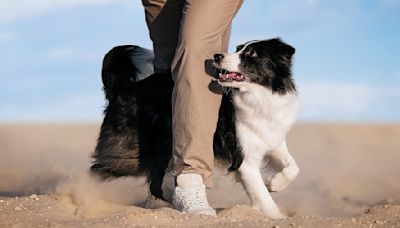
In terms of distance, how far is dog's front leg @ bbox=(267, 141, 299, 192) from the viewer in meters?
5.72

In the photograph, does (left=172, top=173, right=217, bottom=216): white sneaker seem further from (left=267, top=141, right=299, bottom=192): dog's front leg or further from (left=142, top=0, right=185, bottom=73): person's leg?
(left=142, top=0, right=185, bottom=73): person's leg

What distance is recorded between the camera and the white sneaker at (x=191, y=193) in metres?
4.95

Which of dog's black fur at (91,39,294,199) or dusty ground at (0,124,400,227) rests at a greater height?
dog's black fur at (91,39,294,199)

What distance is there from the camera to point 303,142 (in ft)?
48.2

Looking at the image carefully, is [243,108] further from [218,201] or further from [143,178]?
[218,201]

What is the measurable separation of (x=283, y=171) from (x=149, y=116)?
1.17 meters

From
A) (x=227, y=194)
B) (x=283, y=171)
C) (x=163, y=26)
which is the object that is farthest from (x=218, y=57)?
(x=227, y=194)

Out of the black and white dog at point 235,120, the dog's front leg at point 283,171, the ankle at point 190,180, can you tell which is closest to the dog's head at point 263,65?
the black and white dog at point 235,120

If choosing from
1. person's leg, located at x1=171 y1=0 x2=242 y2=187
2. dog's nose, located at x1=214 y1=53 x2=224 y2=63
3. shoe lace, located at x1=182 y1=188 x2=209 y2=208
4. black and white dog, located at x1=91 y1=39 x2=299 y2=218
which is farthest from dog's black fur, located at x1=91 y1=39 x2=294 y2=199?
shoe lace, located at x1=182 y1=188 x2=209 y2=208

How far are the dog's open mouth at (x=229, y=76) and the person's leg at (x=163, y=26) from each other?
0.67 m

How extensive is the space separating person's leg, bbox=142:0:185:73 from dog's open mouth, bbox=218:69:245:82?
2.20 feet

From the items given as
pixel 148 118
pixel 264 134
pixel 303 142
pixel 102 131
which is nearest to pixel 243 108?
pixel 264 134

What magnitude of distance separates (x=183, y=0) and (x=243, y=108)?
3.24 feet

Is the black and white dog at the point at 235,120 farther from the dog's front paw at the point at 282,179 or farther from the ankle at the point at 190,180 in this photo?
the ankle at the point at 190,180
